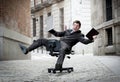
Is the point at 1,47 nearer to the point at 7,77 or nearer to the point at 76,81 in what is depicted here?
the point at 7,77

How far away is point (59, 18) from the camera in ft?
126

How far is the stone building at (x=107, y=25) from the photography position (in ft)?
55.6

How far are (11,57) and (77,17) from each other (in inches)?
865

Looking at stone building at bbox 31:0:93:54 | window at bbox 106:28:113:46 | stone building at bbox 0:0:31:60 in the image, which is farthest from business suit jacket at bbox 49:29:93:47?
stone building at bbox 31:0:93:54

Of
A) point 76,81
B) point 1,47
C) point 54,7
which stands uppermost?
point 54,7

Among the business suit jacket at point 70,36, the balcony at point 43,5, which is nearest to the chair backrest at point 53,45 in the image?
the business suit jacket at point 70,36

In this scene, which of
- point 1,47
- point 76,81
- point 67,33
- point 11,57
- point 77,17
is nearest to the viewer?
point 76,81

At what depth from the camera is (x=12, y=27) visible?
16.0 metres

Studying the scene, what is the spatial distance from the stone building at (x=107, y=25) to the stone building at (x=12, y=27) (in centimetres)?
399

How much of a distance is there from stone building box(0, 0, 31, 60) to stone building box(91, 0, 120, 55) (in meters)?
3.99

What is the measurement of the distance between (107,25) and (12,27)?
4991mm

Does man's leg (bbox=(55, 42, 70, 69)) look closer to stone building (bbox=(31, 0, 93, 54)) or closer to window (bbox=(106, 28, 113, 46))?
window (bbox=(106, 28, 113, 46))

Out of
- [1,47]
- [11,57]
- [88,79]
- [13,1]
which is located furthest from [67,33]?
[13,1]

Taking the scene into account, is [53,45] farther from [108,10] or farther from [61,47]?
[108,10]
